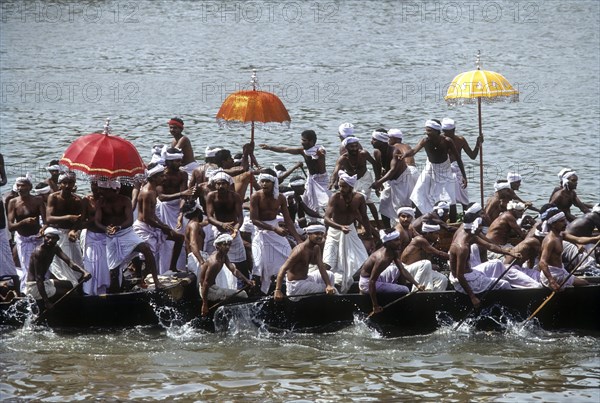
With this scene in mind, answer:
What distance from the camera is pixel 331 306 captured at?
17.4 meters

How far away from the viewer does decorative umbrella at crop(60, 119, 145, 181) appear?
1731cm

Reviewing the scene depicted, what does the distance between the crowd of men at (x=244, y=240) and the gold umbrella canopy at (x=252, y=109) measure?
0.68 metres

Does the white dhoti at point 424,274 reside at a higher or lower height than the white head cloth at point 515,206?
lower

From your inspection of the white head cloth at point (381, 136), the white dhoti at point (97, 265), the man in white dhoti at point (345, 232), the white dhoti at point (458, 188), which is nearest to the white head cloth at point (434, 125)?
the white head cloth at point (381, 136)

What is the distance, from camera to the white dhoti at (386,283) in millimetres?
17172

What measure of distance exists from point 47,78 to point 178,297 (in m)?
23.3

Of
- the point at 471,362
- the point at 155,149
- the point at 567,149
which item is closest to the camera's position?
the point at 471,362

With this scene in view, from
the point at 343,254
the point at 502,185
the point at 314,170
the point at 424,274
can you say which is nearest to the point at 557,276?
the point at 424,274

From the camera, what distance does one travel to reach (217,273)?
17.0m

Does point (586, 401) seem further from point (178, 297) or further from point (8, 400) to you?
point (8, 400)

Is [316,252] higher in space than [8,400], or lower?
higher

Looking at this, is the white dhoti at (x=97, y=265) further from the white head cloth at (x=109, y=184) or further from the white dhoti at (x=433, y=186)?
the white dhoti at (x=433, y=186)

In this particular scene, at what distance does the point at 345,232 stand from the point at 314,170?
3.19 metres

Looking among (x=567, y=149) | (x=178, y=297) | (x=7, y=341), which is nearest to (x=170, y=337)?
(x=178, y=297)
